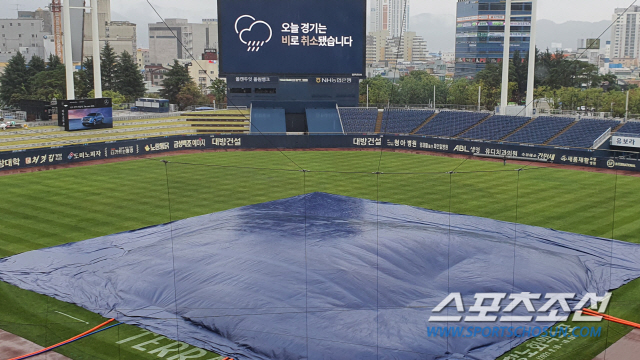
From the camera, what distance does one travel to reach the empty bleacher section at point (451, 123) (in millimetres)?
47625

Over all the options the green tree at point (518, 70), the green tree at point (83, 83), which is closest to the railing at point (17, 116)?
the green tree at point (83, 83)

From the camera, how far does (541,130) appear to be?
43.4m

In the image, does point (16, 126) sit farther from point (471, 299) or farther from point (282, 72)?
point (471, 299)

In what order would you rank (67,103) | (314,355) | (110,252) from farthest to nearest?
(67,103)
(110,252)
(314,355)

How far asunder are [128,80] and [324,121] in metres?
56.8

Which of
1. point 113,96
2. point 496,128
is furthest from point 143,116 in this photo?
point 113,96

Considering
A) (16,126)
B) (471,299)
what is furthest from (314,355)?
(16,126)

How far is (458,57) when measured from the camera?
502 feet

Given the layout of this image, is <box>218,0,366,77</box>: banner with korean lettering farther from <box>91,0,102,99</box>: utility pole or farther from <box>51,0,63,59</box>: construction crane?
<box>51,0,63,59</box>: construction crane

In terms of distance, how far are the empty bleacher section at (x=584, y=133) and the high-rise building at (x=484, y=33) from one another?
98578 mm

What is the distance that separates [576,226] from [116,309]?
52.4ft

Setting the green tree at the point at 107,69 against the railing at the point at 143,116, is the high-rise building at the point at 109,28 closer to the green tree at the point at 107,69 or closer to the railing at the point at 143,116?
the green tree at the point at 107,69

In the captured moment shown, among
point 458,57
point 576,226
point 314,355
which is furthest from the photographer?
point 458,57

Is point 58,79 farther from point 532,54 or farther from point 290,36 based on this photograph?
point 532,54
